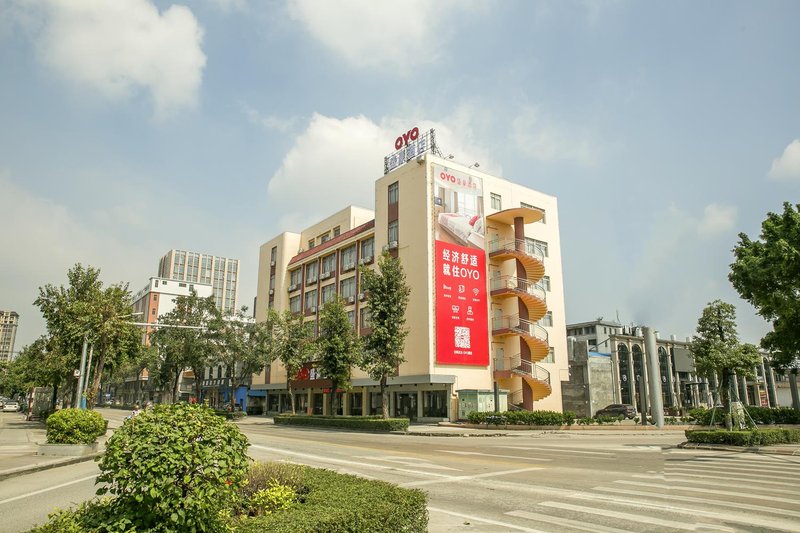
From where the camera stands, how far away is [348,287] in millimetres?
55688

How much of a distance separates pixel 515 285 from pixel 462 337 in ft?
24.2

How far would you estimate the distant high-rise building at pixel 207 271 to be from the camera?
167875 millimetres

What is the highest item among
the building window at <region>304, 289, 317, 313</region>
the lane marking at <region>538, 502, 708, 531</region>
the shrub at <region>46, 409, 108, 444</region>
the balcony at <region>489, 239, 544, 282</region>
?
the balcony at <region>489, 239, 544, 282</region>

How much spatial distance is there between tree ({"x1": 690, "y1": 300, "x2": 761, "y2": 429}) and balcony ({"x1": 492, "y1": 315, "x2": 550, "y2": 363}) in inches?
684

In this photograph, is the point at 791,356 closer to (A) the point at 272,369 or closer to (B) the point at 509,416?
(B) the point at 509,416

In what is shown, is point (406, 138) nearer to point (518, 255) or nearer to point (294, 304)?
point (518, 255)

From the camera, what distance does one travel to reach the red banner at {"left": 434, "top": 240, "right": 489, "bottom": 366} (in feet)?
140

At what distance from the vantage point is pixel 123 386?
122 metres

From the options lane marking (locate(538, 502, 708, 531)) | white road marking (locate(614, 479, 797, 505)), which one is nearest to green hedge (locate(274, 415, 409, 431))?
white road marking (locate(614, 479, 797, 505))

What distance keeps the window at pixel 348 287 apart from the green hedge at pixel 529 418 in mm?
21780

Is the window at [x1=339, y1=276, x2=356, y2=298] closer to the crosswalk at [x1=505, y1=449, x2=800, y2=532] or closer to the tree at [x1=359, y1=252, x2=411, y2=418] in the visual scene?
the tree at [x1=359, y1=252, x2=411, y2=418]

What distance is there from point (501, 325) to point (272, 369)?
3283 centimetres

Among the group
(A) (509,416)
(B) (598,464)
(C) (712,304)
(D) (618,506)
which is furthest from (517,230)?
(D) (618,506)

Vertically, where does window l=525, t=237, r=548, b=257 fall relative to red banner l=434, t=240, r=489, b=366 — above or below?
above
